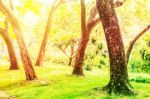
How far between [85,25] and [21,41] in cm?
461

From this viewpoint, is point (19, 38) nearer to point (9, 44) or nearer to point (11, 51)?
point (9, 44)

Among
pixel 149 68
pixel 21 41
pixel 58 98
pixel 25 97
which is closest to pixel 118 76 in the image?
pixel 58 98

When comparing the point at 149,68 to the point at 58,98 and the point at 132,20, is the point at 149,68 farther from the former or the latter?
the point at 58,98

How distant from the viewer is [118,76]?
1606 cm

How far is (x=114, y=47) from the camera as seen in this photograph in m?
16.0

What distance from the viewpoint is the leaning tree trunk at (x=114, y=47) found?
16.0 meters

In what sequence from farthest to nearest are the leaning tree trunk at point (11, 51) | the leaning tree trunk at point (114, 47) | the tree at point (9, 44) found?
the leaning tree trunk at point (11, 51), the tree at point (9, 44), the leaning tree trunk at point (114, 47)

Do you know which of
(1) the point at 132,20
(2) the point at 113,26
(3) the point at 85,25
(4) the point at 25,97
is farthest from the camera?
(1) the point at 132,20

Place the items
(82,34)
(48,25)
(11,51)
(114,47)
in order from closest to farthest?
(114,47), (82,34), (11,51), (48,25)

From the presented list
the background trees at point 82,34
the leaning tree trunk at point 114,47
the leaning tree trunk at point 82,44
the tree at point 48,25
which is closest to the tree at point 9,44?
the background trees at point 82,34

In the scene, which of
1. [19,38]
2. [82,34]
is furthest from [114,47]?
[82,34]

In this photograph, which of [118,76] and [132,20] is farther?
[132,20]

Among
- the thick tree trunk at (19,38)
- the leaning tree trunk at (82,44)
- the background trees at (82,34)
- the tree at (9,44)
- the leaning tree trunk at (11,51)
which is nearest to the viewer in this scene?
the background trees at (82,34)

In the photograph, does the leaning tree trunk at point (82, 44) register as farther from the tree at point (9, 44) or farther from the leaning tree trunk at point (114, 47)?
the leaning tree trunk at point (114, 47)
